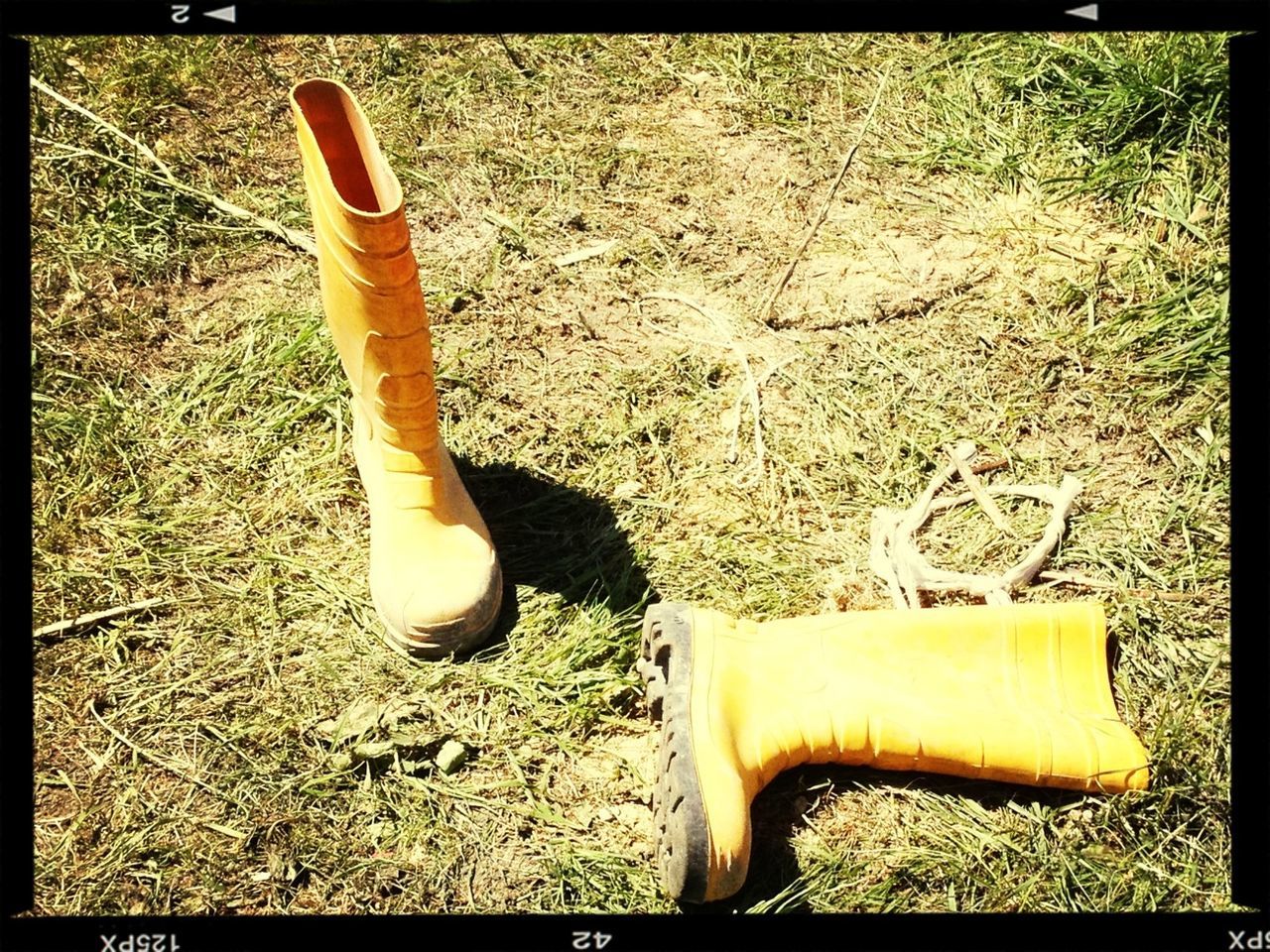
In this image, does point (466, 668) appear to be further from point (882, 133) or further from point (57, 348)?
point (882, 133)

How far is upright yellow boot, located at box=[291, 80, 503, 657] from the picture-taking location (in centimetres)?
214

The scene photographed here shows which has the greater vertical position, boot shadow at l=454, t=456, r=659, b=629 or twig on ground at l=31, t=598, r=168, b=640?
boot shadow at l=454, t=456, r=659, b=629

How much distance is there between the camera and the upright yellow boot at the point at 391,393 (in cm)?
214

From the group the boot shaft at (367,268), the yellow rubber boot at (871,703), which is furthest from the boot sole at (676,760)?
the boot shaft at (367,268)

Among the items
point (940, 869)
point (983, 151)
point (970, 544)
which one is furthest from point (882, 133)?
point (940, 869)

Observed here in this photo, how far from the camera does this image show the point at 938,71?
11.5 ft

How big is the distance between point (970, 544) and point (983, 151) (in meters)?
1.29

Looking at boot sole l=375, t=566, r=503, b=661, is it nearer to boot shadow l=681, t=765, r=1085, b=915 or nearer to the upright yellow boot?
the upright yellow boot

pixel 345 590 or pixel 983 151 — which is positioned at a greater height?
pixel 983 151

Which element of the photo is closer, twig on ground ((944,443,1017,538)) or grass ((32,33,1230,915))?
grass ((32,33,1230,915))

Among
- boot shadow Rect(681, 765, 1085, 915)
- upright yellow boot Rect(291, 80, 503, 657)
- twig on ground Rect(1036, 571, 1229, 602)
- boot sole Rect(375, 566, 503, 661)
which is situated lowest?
boot shadow Rect(681, 765, 1085, 915)

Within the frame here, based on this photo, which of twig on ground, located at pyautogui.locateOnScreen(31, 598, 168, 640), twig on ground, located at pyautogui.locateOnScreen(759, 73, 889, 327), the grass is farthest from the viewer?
twig on ground, located at pyautogui.locateOnScreen(759, 73, 889, 327)

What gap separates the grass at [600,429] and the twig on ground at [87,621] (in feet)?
0.08

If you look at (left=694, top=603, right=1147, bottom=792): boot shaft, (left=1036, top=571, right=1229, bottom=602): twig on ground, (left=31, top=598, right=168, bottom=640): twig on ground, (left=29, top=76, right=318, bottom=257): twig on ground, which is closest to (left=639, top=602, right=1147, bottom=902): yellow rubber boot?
(left=694, top=603, right=1147, bottom=792): boot shaft
